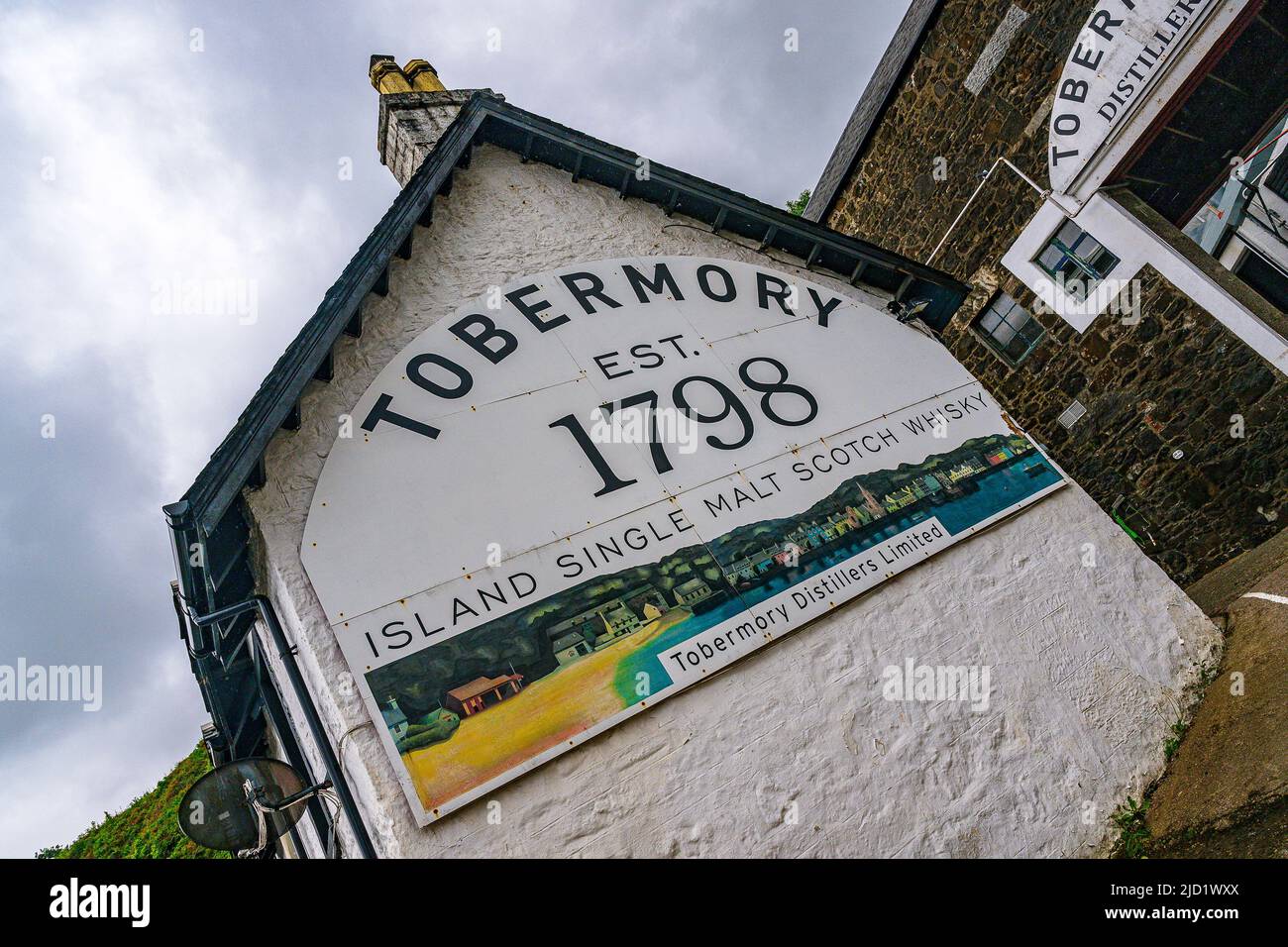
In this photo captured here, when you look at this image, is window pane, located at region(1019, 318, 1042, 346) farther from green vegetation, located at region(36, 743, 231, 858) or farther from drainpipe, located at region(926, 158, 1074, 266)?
green vegetation, located at region(36, 743, 231, 858)

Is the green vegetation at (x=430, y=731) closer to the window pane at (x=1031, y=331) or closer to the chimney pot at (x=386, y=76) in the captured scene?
the chimney pot at (x=386, y=76)

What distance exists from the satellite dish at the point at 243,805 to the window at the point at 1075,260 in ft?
36.8

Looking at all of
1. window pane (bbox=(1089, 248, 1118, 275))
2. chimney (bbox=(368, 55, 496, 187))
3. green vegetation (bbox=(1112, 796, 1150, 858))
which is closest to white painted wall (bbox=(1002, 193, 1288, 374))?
window pane (bbox=(1089, 248, 1118, 275))

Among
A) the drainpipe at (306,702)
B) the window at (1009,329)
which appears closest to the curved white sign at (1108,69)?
the window at (1009,329)

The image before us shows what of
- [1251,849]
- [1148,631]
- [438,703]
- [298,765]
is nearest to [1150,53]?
[1148,631]

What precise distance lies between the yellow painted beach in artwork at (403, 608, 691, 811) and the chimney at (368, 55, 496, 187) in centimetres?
695

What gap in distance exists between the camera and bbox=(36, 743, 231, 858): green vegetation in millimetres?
11297

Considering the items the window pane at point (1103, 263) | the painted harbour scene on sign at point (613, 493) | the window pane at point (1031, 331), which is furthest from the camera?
the window pane at point (1031, 331)

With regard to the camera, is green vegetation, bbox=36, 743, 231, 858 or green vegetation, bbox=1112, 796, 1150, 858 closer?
green vegetation, bbox=1112, 796, 1150, 858

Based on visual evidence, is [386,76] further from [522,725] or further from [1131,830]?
[1131,830]

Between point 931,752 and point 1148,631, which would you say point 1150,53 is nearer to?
point 1148,631

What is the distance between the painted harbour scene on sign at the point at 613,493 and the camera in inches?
170

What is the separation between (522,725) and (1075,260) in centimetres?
1022

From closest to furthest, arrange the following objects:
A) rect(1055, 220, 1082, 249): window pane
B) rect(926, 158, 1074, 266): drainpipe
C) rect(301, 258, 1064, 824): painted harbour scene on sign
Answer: rect(301, 258, 1064, 824): painted harbour scene on sign → rect(1055, 220, 1082, 249): window pane → rect(926, 158, 1074, 266): drainpipe
